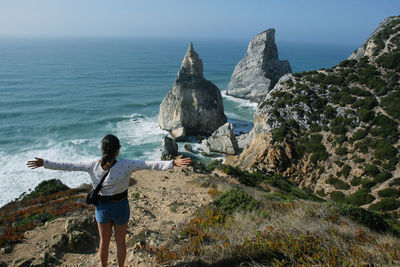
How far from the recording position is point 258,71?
64.8 meters

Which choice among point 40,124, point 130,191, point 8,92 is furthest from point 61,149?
point 8,92

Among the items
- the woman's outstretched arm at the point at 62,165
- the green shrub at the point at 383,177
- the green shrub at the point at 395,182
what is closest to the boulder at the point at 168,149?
the green shrub at the point at 383,177

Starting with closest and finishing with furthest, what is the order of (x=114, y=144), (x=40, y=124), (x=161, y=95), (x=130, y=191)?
1. (x=114, y=144)
2. (x=130, y=191)
3. (x=40, y=124)
4. (x=161, y=95)

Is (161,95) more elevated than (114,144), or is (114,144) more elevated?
(114,144)

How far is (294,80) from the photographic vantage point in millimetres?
30094

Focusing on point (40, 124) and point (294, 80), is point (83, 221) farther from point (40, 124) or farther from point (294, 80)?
point (40, 124)

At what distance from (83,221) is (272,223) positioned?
198 inches

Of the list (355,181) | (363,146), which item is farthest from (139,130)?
(355,181)

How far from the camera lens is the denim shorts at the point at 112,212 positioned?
4.24 metres

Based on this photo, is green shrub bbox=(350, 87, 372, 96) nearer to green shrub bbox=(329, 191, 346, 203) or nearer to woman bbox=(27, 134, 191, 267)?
green shrub bbox=(329, 191, 346, 203)

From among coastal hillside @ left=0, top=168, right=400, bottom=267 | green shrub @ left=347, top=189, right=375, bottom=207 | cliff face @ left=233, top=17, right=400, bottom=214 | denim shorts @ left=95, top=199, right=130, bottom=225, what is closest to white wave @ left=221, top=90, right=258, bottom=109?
cliff face @ left=233, top=17, right=400, bottom=214

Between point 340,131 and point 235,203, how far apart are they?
59.6 feet

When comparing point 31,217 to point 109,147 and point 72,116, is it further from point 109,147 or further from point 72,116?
point 72,116

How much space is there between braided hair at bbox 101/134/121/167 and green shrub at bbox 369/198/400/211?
690 inches
